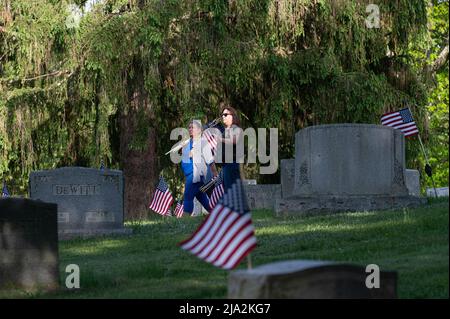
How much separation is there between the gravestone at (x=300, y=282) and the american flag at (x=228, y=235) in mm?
647

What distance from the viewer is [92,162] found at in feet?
84.6

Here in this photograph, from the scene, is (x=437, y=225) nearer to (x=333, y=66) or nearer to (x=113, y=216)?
(x=113, y=216)

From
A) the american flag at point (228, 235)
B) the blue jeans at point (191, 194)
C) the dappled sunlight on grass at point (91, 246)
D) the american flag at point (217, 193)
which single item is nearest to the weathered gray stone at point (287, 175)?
the american flag at point (217, 193)

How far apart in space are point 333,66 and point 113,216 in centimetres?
877

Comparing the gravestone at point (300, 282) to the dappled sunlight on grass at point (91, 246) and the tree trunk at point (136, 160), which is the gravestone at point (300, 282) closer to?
the dappled sunlight on grass at point (91, 246)

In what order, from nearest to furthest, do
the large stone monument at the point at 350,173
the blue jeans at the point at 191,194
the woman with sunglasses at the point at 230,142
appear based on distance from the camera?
1. the woman with sunglasses at the point at 230,142
2. the blue jeans at the point at 191,194
3. the large stone monument at the point at 350,173

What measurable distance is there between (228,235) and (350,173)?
11108 millimetres

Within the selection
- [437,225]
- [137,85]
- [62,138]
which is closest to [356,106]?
[137,85]

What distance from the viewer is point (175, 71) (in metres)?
24.5

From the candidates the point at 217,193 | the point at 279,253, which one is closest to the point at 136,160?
the point at 217,193

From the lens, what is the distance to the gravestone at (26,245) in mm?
11555

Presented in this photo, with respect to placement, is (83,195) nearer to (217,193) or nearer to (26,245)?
(217,193)

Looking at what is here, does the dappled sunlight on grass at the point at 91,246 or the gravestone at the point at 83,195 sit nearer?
the dappled sunlight on grass at the point at 91,246

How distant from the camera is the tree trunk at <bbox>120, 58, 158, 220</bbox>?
982 inches
